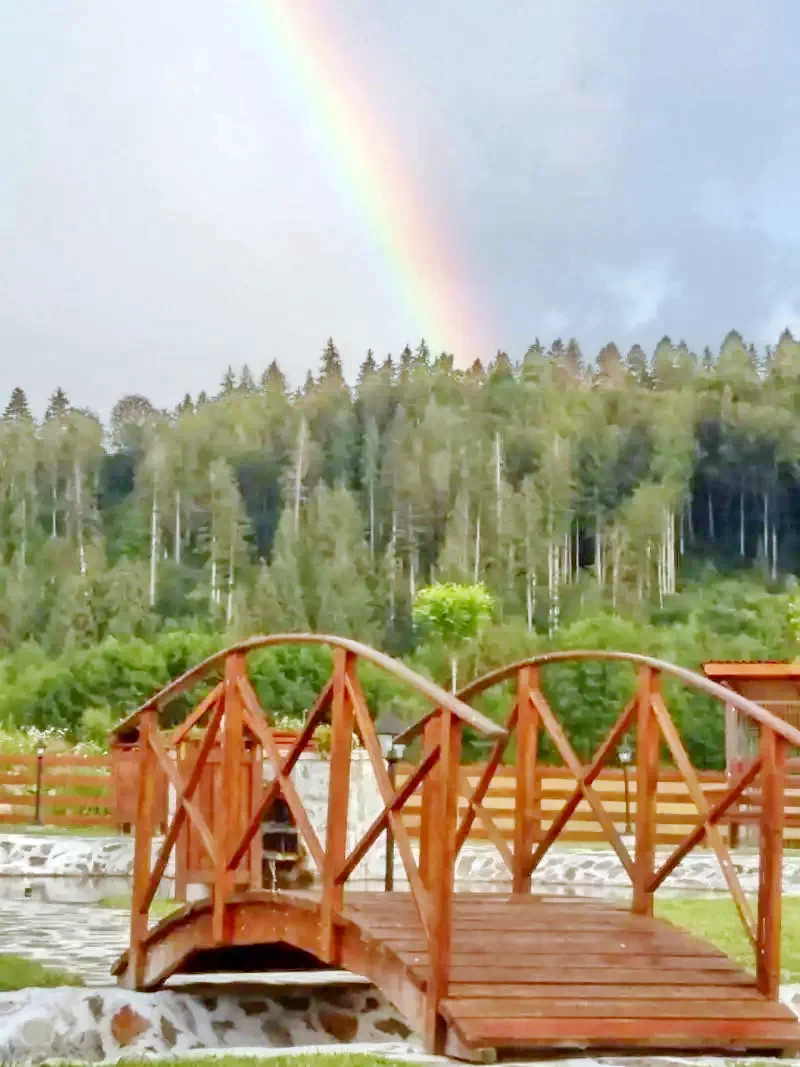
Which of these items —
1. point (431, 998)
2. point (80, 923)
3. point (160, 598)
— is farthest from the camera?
point (160, 598)

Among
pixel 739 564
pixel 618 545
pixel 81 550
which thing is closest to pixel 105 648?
pixel 81 550

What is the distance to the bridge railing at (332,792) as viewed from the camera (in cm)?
509

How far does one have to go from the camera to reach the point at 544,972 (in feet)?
18.0

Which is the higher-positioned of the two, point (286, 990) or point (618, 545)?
point (618, 545)

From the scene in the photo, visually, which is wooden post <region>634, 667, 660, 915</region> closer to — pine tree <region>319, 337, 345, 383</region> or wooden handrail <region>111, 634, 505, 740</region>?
wooden handrail <region>111, 634, 505, 740</region>

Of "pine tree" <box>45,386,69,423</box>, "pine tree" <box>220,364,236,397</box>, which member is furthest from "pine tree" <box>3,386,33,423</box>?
"pine tree" <box>220,364,236,397</box>

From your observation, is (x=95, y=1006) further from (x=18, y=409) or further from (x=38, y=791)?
(x=18, y=409)

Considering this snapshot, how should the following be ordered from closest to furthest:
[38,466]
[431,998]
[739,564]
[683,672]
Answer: [431,998] → [683,672] → [739,564] → [38,466]

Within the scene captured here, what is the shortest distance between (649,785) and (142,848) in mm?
2767

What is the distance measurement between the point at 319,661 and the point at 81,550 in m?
29.8

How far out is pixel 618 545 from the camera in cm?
6544

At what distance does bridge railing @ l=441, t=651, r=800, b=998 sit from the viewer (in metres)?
5.46

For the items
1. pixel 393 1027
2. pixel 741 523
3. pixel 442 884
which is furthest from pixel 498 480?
pixel 442 884

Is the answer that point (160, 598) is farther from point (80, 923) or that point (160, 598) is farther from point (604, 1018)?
point (604, 1018)
